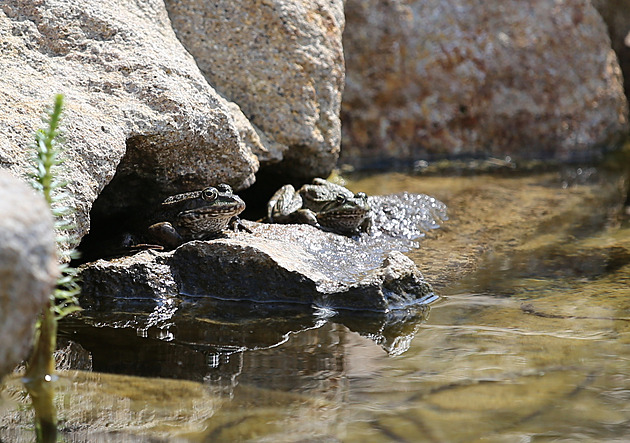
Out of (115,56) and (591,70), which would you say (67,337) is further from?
(591,70)

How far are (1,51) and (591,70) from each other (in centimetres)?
967

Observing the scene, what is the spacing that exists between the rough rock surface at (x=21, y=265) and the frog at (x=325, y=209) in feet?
14.0

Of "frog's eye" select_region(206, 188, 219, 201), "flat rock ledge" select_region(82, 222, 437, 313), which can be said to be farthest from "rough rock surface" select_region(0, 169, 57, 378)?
"frog's eye" select_region(206, 188, 219, 201)

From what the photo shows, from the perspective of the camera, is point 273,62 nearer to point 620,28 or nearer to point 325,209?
point 325,209

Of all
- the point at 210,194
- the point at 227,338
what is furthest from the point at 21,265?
the point at 210,194

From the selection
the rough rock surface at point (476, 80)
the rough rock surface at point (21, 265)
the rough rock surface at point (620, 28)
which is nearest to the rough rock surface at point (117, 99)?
the rough rock surface at point (21, 265)

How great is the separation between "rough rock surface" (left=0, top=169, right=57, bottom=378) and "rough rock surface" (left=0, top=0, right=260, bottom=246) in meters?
2.43

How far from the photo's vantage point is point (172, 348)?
439cm

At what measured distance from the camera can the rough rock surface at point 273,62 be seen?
7.09 meters

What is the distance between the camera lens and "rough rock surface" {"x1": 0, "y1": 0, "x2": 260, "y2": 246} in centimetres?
514

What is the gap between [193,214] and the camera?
586 cm

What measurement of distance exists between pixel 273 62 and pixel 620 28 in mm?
10096

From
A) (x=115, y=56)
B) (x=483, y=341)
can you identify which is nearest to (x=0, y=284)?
(x=483, y=341)

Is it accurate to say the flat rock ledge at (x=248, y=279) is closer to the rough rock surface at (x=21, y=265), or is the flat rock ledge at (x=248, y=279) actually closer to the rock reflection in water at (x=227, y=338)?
the rock reflection in water at (x=227, y=338)
